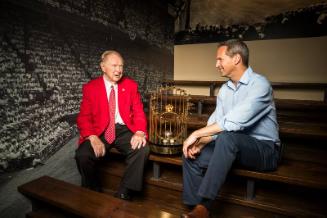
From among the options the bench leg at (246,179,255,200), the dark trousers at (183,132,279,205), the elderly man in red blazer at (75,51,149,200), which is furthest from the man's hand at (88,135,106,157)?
the bench leg at (246,179,255,200)

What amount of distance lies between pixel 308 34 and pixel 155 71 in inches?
90.1

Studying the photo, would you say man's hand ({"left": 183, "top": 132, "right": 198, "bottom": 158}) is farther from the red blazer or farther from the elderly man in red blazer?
the red blazer

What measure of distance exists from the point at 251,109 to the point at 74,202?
4.75 feet

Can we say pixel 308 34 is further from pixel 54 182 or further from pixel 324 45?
pixel 54 182

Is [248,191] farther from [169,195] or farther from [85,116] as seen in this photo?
[85,116]

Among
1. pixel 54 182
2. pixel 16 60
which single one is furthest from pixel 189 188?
pixel 16 60

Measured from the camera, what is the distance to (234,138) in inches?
70.9

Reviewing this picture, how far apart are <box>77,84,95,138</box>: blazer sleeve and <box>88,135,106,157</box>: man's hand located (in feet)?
0.25

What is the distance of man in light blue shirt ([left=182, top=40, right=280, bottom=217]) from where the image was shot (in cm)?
174

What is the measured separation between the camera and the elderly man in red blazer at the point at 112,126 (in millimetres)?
2307

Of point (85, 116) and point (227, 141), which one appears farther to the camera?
point (85, 116)

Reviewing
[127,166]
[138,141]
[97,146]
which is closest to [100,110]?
[97,146]

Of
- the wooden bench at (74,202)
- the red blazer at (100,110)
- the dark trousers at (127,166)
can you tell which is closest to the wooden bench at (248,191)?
the dark trousers at (127,166)

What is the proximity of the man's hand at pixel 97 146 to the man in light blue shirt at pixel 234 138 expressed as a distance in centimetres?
81
